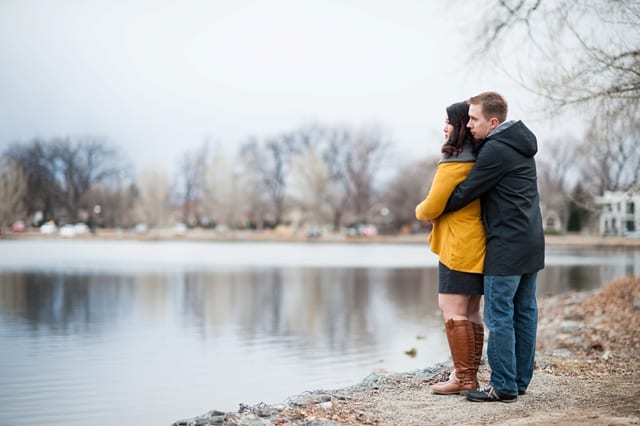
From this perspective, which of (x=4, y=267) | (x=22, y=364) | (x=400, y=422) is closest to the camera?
(x=400, y=422)

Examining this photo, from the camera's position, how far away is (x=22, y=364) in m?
9.64

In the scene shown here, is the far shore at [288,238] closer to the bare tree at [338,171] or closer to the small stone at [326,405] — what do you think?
the bare tree at [338,171]

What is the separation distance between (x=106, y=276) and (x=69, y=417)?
1796cm

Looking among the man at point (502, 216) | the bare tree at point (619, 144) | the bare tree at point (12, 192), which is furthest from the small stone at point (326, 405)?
the bare tree at point (12, 192)

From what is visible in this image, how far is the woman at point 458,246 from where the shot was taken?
481cm

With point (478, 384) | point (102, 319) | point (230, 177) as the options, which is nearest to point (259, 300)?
point (102, 319)

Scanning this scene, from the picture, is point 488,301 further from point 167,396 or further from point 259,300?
point 259,300

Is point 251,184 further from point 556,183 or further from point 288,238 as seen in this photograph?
point 556,183

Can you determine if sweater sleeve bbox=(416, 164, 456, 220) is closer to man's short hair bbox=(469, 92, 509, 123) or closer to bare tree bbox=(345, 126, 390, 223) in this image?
man's short hair bbox=(469, 92, 509, 123)

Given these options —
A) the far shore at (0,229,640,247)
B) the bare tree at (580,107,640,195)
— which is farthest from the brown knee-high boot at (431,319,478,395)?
the far shore at (0,229,640,247)

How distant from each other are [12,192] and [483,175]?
69.2 m

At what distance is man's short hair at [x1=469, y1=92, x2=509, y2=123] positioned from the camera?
4.84 meters

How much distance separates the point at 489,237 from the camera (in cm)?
479

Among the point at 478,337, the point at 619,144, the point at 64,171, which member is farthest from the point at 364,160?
the point at 478,337
